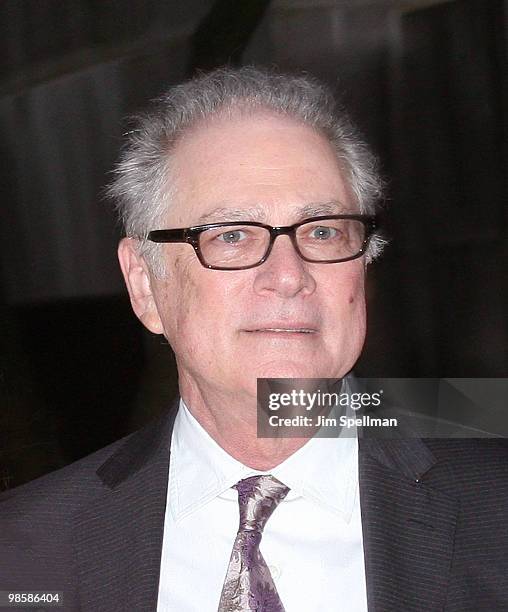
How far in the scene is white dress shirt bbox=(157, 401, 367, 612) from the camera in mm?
1138

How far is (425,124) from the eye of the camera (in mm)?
1460

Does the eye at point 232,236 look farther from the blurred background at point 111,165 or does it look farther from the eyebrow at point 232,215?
the blurred background at point 111,165

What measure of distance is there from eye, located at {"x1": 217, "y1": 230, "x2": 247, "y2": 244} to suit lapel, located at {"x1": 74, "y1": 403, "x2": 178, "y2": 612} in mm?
347

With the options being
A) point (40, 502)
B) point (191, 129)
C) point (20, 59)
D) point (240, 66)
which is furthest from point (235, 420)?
point (20, 59)

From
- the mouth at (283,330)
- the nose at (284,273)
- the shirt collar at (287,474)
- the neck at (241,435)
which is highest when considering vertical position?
the nose at (284,273)

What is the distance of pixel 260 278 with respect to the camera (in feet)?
3.71

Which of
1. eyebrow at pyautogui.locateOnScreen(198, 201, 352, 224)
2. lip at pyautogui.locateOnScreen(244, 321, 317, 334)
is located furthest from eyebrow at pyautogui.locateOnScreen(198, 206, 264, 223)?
lip at pyautogui.locateOnScreen(244, 321, 317, 334)

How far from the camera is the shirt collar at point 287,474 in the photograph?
1.19 m

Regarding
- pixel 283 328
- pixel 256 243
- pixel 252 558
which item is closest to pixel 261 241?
pixel 256 243

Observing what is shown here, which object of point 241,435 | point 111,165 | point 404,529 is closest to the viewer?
point 404,529

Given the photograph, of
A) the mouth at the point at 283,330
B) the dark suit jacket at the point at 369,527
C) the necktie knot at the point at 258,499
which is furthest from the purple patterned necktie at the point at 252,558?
the mouth at the point at 283,330

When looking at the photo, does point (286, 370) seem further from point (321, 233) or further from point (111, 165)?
point (111, 165)

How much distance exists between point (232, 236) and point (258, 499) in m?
0.39

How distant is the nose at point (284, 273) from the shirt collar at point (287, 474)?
0.25 meters
